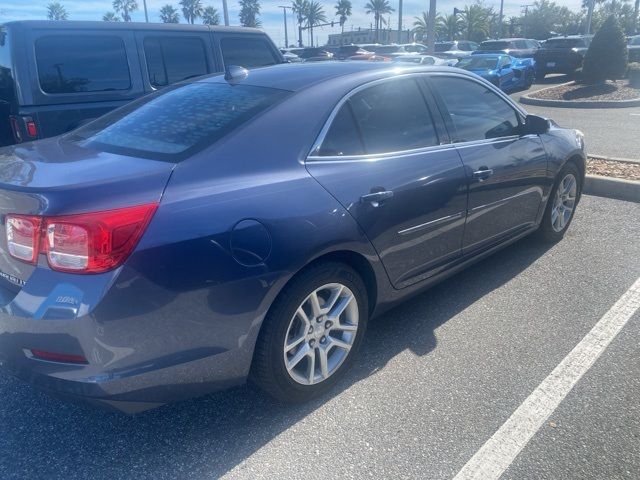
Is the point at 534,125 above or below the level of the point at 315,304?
above

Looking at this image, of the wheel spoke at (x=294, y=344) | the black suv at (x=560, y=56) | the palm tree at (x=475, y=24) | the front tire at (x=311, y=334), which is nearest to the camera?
the front tire at (x=311, y=334)

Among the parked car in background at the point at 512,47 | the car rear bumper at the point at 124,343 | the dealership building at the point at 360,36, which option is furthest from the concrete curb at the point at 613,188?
the dealership building at the point at 360,36

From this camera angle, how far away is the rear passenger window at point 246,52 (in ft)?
21.7

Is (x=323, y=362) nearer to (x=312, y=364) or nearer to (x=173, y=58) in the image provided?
(x=312, y=364)

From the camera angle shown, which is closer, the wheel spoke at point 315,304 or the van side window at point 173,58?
the wheel spoke at point 315,304

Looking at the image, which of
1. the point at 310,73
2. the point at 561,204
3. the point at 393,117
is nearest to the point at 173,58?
the point at 310,73

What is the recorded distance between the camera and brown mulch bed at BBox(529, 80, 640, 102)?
14.6 meters

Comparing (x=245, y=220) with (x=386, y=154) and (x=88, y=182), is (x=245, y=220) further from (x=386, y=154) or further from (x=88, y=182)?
(x=386, y=154)

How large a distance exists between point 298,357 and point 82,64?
411 centimetres

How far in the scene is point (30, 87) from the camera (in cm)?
497

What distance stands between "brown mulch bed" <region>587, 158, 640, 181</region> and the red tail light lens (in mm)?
6443

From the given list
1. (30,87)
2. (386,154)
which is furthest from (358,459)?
(30,87)

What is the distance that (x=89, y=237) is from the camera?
6.67ft

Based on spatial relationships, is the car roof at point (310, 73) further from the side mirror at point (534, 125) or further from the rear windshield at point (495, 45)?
the rear windshield at point (495, 45)
